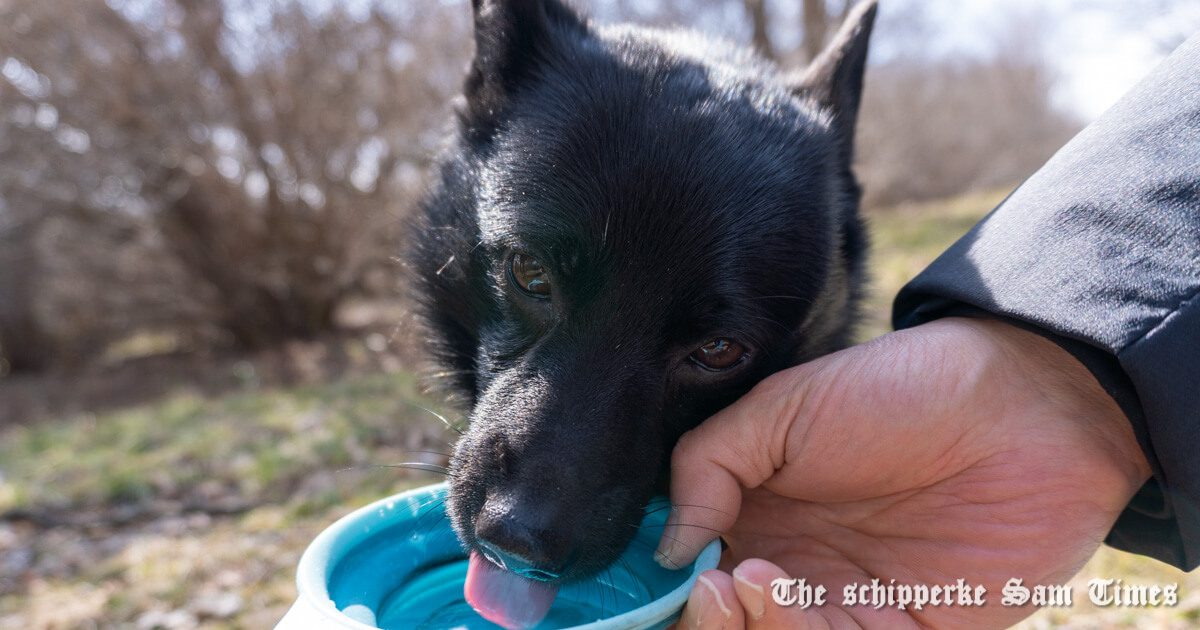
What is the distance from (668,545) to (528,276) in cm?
75

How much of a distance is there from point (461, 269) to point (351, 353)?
6493 millimetres

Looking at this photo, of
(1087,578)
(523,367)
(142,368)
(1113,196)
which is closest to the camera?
(1113,196)

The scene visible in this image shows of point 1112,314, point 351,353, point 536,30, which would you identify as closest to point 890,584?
point 1112,314

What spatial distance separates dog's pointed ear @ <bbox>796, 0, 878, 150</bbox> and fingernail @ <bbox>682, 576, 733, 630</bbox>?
65.1 inches

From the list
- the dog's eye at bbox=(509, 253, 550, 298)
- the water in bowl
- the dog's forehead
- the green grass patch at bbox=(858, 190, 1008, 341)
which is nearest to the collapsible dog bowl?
the water in bowl

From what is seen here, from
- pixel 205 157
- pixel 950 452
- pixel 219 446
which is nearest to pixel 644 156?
pixel 950 452

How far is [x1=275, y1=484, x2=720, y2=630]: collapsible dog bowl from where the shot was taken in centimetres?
Answer: 161

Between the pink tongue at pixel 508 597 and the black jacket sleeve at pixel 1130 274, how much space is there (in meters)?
1.19

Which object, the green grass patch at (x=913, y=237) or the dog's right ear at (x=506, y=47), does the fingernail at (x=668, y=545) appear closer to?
the dog's right ear at (x=506, y=47)

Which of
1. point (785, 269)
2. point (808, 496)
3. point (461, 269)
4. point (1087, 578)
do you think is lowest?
point (1087, 578)

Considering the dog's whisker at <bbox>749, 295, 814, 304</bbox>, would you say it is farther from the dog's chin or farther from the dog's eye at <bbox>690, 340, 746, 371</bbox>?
the dog's chin

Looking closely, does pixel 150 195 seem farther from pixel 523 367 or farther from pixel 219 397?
pixel 523 367

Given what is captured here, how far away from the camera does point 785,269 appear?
74.8 inches

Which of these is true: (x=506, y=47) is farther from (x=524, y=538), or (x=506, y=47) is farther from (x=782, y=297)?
(x=524, y=538)
